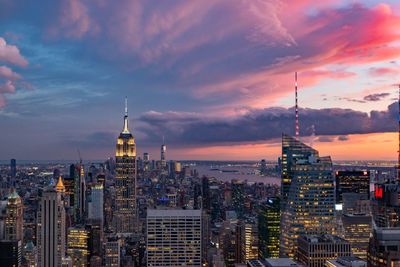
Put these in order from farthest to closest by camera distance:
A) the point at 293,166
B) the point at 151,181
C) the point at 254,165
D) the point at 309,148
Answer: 1. the point at 254,165
2. the point at 151,181
3. the point at 309,148
4. the point at 293,166

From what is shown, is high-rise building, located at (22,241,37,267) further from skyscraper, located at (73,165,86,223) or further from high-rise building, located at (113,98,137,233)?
high-rise building, located at (113,98,137,233)

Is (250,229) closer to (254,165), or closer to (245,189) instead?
(245,189)

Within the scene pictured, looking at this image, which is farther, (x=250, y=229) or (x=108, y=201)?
(x=108, y=201)

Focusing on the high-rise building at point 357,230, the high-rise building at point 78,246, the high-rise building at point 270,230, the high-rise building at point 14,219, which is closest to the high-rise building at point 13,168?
the high-rise building at point 14,219

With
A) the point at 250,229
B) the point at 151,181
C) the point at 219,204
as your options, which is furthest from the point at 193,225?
the point at 151,181

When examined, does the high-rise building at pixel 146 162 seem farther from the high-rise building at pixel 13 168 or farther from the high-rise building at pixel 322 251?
the high-rise building at pixel 322 251

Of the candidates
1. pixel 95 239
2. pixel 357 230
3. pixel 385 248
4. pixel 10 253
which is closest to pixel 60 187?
pixel 95 239
